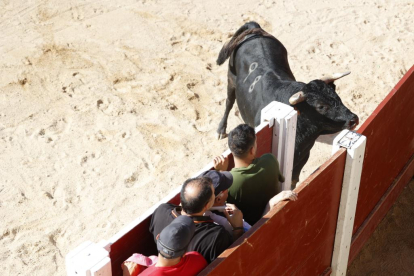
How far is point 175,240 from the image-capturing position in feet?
7.27

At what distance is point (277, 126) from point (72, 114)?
301 centimetres

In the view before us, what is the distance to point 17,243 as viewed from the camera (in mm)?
4281

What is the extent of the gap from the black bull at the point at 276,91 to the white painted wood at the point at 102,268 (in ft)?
8.06

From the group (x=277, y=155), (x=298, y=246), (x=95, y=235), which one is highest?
(x=277, y=155)

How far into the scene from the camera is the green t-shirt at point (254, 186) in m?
3.01

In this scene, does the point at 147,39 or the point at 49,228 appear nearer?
the point at 49,228

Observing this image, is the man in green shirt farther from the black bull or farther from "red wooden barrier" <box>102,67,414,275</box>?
the black bull

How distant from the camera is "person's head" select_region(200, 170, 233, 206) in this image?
2719 mm

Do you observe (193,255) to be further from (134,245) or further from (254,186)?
(254,186)

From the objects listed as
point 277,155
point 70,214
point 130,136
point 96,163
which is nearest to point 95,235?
point 70,214

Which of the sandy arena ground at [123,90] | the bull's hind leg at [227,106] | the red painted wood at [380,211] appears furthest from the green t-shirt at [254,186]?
the bull's hind leg at [227,106]

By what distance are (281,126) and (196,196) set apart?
1.03m

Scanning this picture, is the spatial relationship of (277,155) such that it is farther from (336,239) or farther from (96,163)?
(96,163)

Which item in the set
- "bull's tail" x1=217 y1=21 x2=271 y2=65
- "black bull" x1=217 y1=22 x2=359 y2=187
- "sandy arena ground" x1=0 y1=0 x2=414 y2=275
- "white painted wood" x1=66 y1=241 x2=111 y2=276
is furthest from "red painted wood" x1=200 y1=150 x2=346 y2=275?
"bull's tail" x1=217 y1=21 x2=271 y2=65
